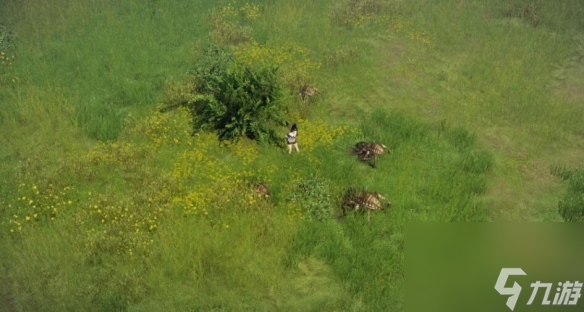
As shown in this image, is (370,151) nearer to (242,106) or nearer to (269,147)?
(269,147)

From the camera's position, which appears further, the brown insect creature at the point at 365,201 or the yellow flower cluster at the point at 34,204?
the brown insect creature at the point at 365,201

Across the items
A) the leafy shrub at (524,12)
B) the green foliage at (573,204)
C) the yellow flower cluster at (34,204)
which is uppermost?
→ the leafy shrub at (524,12)

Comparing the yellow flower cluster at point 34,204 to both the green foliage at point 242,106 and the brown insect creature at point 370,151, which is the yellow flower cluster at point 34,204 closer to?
the green foliage at point 242,106

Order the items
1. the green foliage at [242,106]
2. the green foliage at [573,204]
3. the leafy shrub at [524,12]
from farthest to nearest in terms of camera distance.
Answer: the leafy shrub at [524,12] < the green foliage at [242,106] < the green foliage at [573,204]

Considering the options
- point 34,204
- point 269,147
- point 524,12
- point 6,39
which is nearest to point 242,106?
point 269,147

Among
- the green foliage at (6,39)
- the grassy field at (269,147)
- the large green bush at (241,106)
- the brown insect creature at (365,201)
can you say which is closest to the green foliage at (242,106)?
the large green bush at (241,106)

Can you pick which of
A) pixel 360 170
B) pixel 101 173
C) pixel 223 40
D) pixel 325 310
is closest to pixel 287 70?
pixel 223 40

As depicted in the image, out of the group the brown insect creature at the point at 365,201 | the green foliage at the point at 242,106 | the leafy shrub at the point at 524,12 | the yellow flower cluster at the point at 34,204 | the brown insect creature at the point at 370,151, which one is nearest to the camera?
the yellow flower cluster at the point at 34,204
